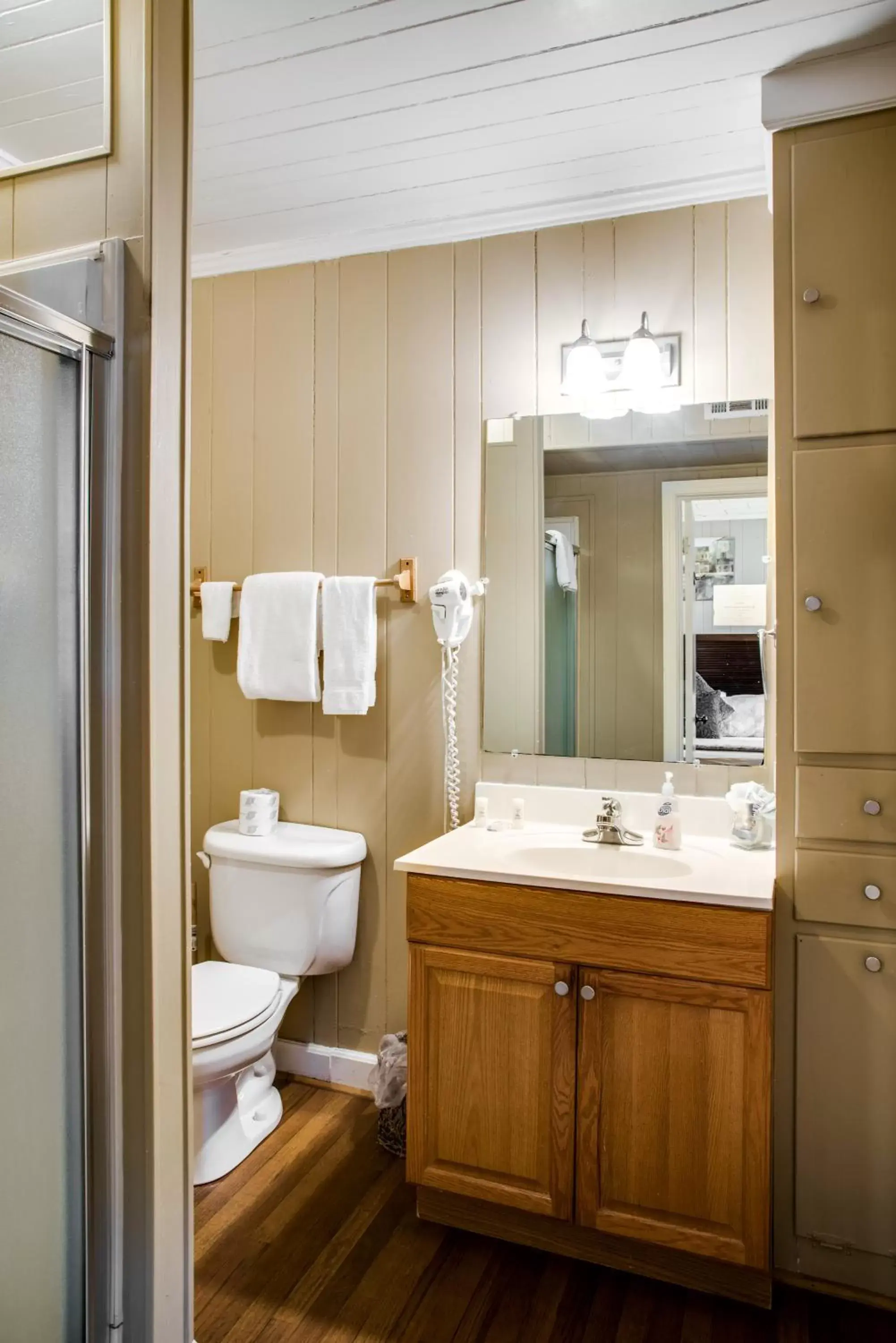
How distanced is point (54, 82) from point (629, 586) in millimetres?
1604

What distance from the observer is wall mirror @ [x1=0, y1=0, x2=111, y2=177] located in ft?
4.55

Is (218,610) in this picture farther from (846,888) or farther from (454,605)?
(846,888)

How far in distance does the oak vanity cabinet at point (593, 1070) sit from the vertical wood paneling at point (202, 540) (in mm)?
1092

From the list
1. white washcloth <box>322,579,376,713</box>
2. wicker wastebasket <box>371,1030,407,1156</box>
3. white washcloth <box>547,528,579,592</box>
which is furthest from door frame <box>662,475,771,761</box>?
wicker wastebasket <box>371,1030,407,1156</box>

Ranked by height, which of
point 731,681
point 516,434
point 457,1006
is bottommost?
point 457,1006

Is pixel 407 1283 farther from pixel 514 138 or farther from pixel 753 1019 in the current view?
pixel 514 138

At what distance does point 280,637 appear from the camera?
2525 millimetres

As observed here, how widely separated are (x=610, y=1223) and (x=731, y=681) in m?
1.22

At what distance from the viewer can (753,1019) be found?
5.59 ft

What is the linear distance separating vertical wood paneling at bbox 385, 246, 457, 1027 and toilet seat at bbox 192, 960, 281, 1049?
42 cm

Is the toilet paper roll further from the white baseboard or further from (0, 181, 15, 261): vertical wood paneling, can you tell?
(0, 181, 15, 261): vertical wood paneling

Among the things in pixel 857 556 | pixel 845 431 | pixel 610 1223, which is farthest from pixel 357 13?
pixel 610 1223

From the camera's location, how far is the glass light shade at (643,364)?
2172mm

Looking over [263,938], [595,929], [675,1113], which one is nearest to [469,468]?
[595,929]
